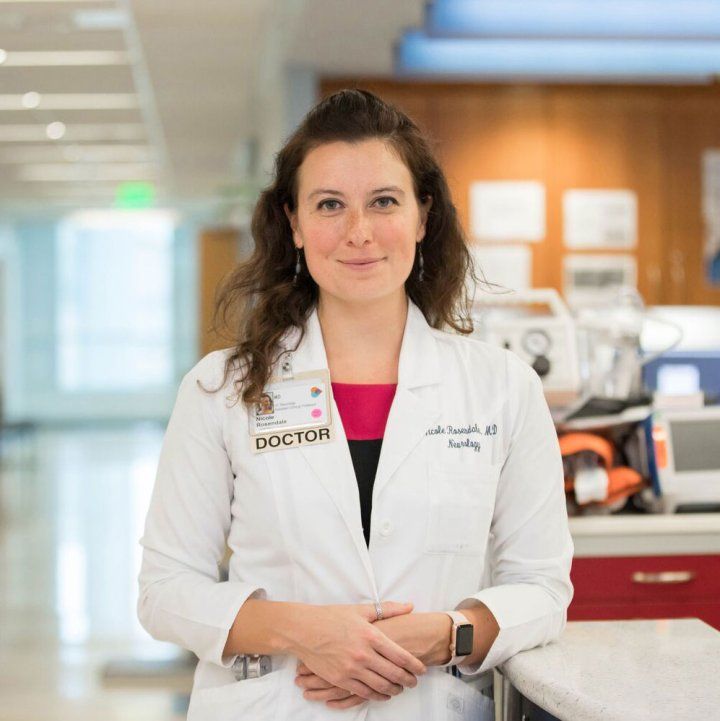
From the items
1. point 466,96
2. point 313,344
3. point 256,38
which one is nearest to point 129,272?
point 256,38

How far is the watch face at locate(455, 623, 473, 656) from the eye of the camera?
157cm

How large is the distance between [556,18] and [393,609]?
440cm

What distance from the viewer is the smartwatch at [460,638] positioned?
1.57m

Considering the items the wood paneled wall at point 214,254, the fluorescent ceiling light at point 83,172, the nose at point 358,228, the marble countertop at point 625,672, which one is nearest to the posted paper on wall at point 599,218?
the marble countertop at point 625,672

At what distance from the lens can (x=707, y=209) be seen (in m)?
6.33

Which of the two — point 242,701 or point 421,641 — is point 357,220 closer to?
point 421,641

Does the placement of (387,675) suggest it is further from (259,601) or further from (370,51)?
(370,51)

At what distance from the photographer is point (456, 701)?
164 cm

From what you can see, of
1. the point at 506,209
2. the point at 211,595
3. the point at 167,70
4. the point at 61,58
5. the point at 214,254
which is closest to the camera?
the point at 211,595

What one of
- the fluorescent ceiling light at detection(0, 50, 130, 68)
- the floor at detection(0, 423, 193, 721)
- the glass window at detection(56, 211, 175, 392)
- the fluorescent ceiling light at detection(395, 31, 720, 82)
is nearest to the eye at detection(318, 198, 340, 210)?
the floor at detection(0, 423, 193, 721)

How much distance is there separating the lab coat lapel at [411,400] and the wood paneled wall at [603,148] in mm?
4526

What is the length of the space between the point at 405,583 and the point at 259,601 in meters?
0.22

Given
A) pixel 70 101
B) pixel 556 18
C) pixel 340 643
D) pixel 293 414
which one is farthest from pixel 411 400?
pixel 70 101

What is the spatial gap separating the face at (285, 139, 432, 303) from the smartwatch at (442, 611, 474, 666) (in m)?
0.51
